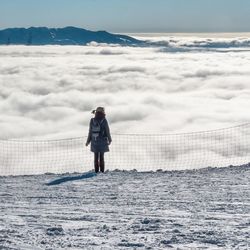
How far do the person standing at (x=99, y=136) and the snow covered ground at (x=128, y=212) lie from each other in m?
1.18

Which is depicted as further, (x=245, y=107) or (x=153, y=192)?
(x=245, y=107)

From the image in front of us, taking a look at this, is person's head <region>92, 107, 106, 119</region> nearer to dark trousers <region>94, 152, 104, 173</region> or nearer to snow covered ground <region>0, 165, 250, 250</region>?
dark trousers <region>94, 152, 104, 173</region>

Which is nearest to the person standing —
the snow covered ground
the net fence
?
the snow covered ground

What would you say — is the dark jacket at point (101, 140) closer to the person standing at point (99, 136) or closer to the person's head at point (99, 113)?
the person standing at point (99, 136)

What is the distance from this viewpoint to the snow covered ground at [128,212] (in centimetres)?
689

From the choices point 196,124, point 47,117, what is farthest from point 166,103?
point 196,124

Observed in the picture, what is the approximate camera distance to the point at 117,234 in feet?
23.5

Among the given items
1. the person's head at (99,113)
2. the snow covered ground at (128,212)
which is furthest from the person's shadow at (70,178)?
the person's head at (99,113)

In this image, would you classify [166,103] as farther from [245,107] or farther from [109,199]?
[109,199]

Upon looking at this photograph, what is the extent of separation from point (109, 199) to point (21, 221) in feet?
5.56

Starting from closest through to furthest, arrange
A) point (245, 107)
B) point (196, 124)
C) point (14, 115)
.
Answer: point (196, 124)
point (245, 107)
point (14, 115)

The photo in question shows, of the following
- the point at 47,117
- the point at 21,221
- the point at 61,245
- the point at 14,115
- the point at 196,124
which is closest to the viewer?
the point at 61,245

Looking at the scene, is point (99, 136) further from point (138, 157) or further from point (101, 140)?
point (138, 157)

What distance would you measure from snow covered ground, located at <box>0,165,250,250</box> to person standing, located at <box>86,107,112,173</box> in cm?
118
